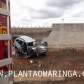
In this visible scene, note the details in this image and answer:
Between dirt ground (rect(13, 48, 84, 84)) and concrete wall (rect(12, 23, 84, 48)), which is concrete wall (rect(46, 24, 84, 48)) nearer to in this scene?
concrete wall (rect(12, 23, 84, 48))

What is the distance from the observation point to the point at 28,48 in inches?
889

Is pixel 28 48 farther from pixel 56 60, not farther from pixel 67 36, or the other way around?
pixel 67 36

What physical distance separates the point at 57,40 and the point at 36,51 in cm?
549

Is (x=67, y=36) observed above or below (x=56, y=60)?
above

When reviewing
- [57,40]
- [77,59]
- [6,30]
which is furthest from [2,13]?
[57,40]

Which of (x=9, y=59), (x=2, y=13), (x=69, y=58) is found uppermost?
(x=2, y=13)

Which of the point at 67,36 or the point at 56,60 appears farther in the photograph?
the point at 67,36

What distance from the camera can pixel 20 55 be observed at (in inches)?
920

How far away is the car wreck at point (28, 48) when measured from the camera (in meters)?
22.6

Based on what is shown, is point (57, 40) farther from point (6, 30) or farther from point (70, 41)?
point (6, 30)

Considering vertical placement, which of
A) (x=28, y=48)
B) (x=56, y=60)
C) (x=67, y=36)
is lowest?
(x=56, y=60)

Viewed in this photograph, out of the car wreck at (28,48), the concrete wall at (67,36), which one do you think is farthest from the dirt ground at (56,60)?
the concrete wall at (67,36)

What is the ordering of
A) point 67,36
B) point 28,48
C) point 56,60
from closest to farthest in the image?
point 56,60, point 28,48, point 67,36

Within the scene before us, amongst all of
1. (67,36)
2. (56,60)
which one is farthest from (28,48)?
(67,36)
